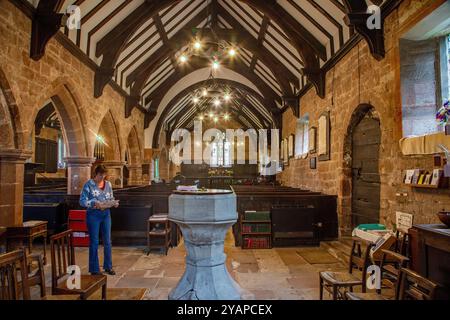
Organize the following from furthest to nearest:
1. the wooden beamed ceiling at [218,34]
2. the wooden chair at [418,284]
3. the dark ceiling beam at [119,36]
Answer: the dark ceiling beam at [119,36], the wooden beamed ceiling at [218,34], the wooden chair at [418,284]

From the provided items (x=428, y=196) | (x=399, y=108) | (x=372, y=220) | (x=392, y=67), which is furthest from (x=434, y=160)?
(x=372, y=220)

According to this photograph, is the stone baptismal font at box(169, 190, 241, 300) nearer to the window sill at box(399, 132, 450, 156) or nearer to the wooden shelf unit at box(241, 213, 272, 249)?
the window sill at box(399, 132, 450, 156)

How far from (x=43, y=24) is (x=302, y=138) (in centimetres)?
642

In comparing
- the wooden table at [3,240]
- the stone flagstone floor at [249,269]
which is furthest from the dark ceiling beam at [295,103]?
the wooden table at [3,240]

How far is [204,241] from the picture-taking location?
7.98 feet

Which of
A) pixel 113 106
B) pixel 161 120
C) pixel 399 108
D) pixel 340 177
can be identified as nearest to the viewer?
pixel 399 108

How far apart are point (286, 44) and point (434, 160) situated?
17.4 ft

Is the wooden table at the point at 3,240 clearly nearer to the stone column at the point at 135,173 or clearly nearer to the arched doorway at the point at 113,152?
the arched doorway at the point at 113,152

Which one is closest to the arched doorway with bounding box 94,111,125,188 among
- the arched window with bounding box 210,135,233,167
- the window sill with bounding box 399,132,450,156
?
the window sill with bounding box 399,132,450,156

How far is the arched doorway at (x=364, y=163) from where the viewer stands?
4777 millimetres

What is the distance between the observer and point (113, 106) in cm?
821
